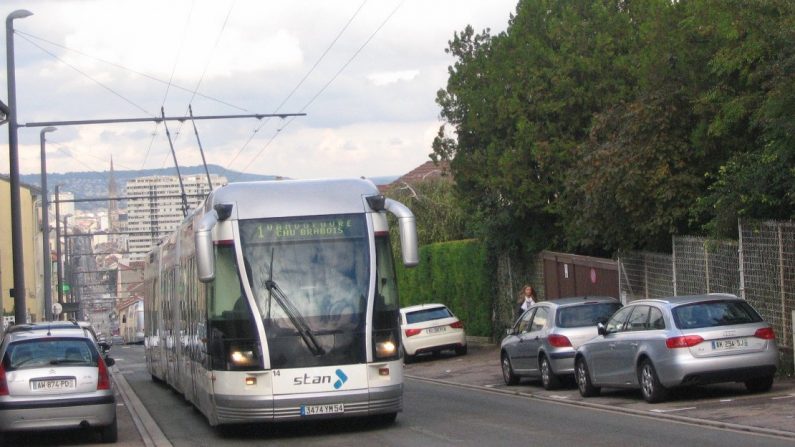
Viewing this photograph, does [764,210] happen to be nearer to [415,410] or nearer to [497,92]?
[415,410]

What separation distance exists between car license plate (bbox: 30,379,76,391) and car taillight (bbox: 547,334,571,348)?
871 centimetres

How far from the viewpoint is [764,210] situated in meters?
21.6

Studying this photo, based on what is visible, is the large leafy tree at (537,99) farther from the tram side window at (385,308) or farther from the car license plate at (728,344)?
the tram side window at (385,308)

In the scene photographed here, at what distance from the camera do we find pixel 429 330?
1369 inches

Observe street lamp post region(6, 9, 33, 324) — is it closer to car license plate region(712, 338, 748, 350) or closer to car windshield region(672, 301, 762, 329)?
car windshield region(672, 301, 762, 329)

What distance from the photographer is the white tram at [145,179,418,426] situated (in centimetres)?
1562

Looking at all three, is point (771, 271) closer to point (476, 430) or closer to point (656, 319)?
point (656, 319)

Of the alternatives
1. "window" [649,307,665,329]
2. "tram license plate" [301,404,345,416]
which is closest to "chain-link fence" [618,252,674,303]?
"window" [649,307,665,329]

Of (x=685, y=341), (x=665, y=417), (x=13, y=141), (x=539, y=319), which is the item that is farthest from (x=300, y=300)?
(x=13, y=141)

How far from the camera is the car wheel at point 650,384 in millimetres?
17969

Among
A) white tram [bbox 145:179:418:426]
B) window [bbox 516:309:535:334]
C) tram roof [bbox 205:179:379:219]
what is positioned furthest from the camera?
window [bbox 516:309:535:334]

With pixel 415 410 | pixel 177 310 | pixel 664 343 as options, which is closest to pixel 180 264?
pixel 177 310

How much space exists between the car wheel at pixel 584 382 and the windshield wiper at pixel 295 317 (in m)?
6.13

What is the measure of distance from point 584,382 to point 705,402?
2.96 meters
